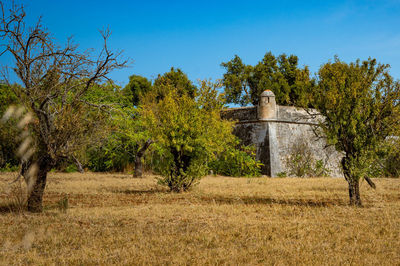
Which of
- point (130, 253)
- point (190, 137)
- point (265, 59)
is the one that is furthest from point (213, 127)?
point (265, 59)

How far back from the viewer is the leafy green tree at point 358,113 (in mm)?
10750

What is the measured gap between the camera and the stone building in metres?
26.3

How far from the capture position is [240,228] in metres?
7.96

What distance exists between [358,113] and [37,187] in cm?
795

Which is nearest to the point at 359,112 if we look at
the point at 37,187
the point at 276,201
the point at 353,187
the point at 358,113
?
the point at 358,113

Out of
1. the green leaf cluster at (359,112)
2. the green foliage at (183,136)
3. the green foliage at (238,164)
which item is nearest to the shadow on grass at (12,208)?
the green foliage at (183,136)

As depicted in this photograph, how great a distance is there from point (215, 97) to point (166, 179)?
3.50m

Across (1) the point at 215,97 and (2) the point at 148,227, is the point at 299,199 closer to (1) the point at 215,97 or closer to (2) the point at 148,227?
(1) the point at 215,97

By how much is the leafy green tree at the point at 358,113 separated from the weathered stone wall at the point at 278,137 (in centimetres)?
1484

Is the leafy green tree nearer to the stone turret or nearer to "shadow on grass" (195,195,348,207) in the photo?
"shadow on grass" (195,195,348,207)

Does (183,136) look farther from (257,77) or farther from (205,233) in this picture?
(257,77)

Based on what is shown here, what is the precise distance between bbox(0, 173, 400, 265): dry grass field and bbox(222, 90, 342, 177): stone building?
14.0 m

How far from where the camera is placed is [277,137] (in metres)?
26.7

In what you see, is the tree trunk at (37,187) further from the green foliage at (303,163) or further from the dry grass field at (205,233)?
the green foliage at (303,163)
